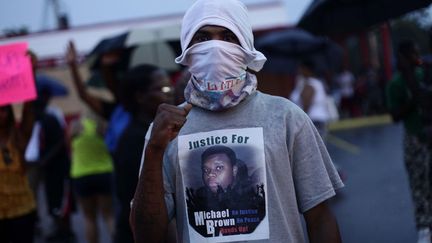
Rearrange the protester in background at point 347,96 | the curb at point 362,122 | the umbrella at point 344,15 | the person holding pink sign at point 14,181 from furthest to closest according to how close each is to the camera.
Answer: the protester in background at point 347,96, the curb at point 362,122, the umbrella at point 344,15, the person holding pink sign at point 14,181

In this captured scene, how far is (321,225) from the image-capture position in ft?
8.05

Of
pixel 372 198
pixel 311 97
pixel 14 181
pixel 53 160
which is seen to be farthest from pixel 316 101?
pixel 14 181

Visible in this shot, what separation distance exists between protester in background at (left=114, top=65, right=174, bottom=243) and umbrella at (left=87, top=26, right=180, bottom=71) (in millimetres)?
3841

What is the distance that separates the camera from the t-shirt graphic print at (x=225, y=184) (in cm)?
240

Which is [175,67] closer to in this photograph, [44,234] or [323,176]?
[44,234]

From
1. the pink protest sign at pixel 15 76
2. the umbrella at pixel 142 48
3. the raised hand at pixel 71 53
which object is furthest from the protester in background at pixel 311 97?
the pink protest sign at pixel 15 76

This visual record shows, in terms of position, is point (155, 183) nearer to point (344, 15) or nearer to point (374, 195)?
point (344, 15)

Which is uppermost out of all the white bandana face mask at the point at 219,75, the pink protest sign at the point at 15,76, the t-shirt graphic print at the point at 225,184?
the pink protest sign at the point at 15,76

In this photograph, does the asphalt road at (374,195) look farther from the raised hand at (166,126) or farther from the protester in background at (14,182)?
the raised hand at (166,126)

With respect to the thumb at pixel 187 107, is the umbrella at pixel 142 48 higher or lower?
higher

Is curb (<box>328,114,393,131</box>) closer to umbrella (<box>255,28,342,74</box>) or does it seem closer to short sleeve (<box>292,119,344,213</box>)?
umbrella (<box>255,28,342,74</box>)

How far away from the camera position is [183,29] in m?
2.56

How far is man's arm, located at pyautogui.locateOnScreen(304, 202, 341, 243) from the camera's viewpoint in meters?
2.43

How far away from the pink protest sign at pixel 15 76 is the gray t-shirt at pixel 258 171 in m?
2.16
